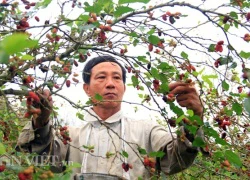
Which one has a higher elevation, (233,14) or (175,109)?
(233,14)

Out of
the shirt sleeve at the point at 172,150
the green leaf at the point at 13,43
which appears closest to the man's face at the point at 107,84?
the shirt sleeve at the point at 172,150

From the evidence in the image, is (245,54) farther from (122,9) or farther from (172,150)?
(172,150)

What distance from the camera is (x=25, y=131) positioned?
1723 mm

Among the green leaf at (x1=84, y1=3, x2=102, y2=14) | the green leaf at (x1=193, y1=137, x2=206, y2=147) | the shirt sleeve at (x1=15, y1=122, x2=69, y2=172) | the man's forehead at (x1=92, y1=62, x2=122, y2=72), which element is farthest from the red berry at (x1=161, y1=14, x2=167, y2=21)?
the man's forehead at (x1=92, y1=62, x2=122, y2=72)

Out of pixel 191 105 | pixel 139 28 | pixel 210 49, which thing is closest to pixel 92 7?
pixel 139 28

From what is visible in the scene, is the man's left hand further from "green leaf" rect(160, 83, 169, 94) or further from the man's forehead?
the man's forehead

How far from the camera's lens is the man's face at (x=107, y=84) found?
81.2 inches

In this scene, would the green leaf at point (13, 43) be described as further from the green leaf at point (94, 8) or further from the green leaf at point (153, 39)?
the green leaf at point (153, 39)

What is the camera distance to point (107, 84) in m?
2.08

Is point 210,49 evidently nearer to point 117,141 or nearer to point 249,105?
point 249,105

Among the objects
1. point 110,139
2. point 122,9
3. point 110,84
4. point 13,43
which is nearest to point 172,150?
point 110,139

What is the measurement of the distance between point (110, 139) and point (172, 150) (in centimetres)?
37

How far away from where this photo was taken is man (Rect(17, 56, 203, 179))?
1.83 meters

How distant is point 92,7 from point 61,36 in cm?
41
